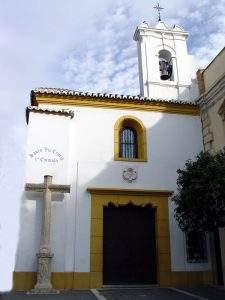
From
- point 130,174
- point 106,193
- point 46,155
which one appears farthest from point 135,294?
point 46,155

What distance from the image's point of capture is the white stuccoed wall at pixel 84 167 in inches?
480

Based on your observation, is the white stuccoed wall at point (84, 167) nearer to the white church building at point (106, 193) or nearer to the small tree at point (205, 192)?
the white church building at point (106, 193)

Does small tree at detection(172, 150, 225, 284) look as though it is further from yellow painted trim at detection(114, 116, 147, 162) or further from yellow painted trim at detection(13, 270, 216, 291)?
yellow painted trim at detection(114, 116, 147, 162)

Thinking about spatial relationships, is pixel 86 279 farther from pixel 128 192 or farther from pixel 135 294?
pixel 128 192

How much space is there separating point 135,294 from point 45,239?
9.70 feet

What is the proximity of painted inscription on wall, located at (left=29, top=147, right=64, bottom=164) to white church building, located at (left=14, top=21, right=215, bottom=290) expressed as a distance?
3 centimetres

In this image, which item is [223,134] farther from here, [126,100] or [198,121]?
[126,100]

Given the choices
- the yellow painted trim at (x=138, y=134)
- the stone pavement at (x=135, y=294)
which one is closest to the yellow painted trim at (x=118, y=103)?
the yellow painted trim at (x=138, y=134)

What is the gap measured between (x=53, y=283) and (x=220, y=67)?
9.00 metres

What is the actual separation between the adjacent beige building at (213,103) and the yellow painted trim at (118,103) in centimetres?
59

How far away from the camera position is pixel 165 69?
17453 millimetres

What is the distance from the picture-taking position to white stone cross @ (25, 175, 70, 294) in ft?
36.5

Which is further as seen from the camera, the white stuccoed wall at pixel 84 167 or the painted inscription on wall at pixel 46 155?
the painted inscription on wall at pixel 46 155

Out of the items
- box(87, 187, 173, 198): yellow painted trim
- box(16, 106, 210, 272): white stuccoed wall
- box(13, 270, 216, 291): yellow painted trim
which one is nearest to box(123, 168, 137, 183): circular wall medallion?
box(16, 106, 210, 272): white stuccoed wall
